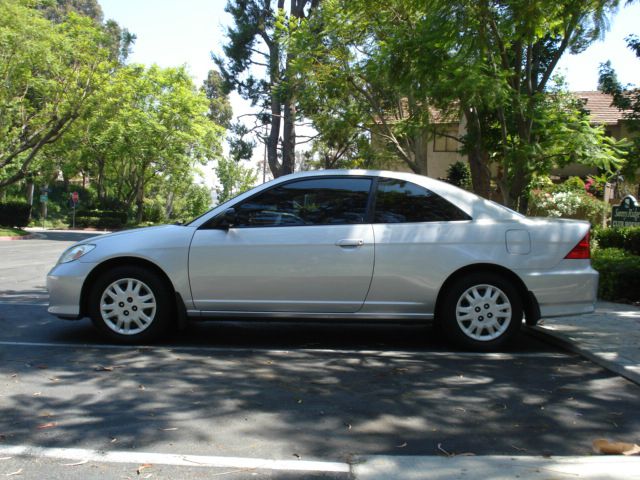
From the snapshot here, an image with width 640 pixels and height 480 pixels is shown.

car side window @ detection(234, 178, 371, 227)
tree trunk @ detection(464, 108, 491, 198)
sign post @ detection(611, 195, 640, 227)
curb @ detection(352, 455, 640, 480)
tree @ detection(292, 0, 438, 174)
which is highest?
tree @ detection(292, 0, 438, 174)

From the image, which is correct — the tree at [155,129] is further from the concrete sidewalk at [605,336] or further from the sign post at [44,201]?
the concrete sidewalk at [605,336]

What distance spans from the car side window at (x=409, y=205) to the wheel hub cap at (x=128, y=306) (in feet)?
7.73

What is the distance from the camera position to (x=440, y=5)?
7.41 m

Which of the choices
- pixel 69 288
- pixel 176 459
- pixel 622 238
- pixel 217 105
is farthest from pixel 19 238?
pixel 217 105

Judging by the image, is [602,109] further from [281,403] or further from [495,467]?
[495,467]

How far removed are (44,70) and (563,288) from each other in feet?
97.8

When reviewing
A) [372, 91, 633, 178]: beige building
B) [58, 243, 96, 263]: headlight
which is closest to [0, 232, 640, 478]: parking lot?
[58, 243, 96, 263]: headlight

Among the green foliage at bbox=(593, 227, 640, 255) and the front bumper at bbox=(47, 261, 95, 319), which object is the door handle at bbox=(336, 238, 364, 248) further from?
the green foliage at bbox=(593, 227, 640, 255)

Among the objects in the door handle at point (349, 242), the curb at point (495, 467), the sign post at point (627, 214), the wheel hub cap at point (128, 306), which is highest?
the sign post at point (627, 214)

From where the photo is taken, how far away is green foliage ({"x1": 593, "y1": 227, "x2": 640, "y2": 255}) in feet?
41.4

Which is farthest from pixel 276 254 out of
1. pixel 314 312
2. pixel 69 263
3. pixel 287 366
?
pixel 69 263

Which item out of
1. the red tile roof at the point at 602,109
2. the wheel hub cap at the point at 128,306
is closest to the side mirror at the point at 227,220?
the wheel hub cap at the point at 128,306

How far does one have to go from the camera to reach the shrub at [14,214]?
130ft

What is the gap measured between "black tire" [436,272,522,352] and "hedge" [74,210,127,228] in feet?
159
